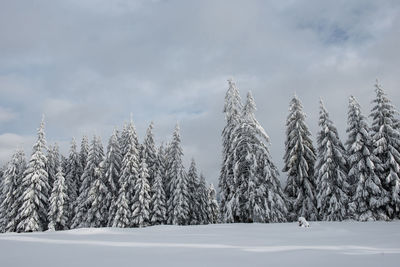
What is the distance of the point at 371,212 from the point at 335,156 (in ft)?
20.6

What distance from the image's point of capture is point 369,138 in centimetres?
2719

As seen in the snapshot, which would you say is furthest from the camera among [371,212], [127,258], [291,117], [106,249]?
[291,117]

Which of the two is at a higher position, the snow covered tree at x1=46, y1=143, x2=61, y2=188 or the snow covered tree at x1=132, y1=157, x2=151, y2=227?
the snow covered tree at x1=46, y1=143, x2=61, y2=188

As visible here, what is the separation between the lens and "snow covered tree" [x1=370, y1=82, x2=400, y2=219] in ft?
82.4

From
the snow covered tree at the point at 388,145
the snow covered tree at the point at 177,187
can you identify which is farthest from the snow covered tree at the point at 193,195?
the snow covered tree at the point at 388,145

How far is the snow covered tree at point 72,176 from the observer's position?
44053 millimetres

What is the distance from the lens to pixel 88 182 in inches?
1624

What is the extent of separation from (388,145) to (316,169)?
22.8 feet

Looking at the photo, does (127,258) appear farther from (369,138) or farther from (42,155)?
(42,155)

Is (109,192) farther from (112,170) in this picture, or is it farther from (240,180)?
(240,180)

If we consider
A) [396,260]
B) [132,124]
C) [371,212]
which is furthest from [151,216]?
[396,260]

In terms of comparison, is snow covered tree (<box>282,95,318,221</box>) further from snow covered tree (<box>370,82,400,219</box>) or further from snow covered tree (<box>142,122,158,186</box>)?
snow covered tree (<box>142,122,158,186</box>)

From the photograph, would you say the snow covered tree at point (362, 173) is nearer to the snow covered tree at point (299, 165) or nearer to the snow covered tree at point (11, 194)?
the snow covered tree at point (299, 165)

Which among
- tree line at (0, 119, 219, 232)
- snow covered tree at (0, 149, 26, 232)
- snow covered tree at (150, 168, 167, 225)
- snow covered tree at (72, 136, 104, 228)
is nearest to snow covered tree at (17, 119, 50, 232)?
tree line at (0, 119, 219, 232)
